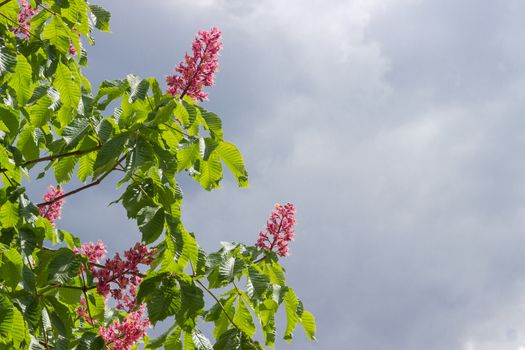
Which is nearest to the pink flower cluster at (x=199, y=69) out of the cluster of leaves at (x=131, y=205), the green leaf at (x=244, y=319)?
the cluster of leaves at (x=131, y=205)

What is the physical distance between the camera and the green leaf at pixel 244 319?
393 cm

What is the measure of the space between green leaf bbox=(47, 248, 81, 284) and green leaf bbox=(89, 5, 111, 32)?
195 cm

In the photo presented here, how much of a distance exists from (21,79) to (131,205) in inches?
41.9

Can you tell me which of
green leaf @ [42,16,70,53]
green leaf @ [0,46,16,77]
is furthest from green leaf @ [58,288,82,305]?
green leaf @ [42,16,70,53]

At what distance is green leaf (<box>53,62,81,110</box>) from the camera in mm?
3898

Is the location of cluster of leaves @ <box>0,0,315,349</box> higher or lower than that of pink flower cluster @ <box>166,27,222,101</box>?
lower

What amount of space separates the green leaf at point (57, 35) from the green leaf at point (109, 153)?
1.09m

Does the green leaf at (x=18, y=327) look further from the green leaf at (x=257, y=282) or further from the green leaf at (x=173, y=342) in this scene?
the green leaf at (x=257, y=282)

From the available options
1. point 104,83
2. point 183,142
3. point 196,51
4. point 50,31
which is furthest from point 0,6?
point 183,142

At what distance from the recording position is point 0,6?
14.2 feet

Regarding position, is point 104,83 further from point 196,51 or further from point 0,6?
point 0,6

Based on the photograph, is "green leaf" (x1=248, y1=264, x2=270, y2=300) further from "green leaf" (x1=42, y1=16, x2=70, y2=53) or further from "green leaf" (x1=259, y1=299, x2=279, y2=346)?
"green leaf" (x1=42, y1=16, x2=70, y2=53)

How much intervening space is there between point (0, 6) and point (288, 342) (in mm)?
2995

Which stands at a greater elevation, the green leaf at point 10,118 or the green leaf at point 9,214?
the green leaf at point 10,118
